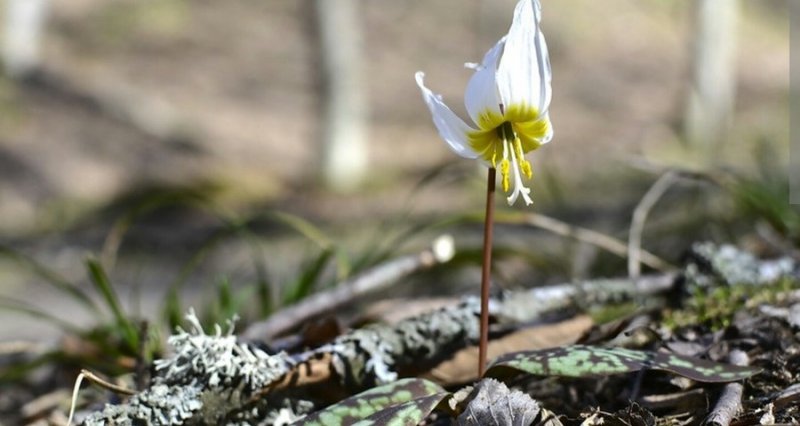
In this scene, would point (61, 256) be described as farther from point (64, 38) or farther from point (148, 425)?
point (64, 38)

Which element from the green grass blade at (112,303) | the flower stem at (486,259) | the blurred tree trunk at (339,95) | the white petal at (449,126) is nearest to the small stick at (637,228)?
the flower stem at (486,259)

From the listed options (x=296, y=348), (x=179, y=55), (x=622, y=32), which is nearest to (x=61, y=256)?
(x=296, y=348)

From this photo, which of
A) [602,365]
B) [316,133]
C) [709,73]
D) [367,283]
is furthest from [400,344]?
[709,73]

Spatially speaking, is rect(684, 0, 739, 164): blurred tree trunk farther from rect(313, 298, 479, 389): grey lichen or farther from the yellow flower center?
the yellow flower center

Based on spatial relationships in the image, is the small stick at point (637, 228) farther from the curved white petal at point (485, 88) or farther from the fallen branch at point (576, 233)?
the curved white petal at point (485, 88)

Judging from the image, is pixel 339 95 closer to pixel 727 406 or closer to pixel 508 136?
pixel 508 136
